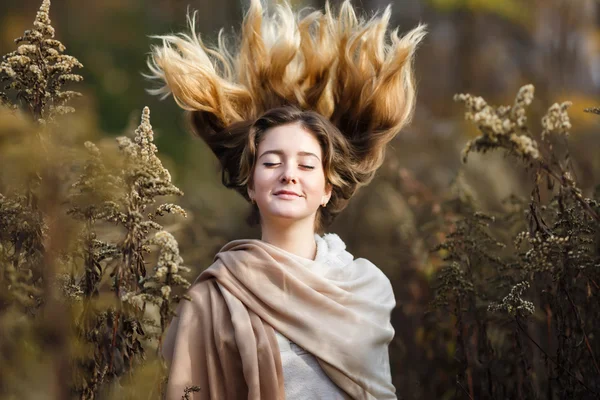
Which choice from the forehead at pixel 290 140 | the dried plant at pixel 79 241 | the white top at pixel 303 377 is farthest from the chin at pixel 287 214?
the dried plant at pixel 79 241

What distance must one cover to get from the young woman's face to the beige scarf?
0.17 metres

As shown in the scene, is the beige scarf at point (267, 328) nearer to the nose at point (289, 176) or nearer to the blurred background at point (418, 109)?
the nose at point (289, 176)

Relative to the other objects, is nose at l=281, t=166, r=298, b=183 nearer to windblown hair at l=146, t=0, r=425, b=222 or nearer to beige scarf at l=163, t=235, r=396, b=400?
beige scarf at l=163, t=235, r=396, b=400

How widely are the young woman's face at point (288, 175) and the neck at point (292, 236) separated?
3 centimetres

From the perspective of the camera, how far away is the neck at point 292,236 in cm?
345

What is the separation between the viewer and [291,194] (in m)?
3.36

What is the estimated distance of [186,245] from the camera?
5812 mm

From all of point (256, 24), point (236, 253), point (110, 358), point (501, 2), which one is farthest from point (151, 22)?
point (110, 358)

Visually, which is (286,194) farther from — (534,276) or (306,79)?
(534,276)

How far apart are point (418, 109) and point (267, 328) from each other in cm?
936

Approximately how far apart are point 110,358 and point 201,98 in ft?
4.71

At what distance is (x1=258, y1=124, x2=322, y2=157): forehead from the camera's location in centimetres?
342

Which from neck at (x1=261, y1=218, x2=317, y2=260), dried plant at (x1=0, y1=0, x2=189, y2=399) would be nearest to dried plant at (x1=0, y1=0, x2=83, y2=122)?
dried plant at (x1=0, y1=0, x2=189, y2=399)

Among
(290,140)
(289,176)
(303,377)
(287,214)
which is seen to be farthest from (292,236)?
(303,377)
